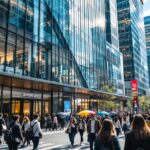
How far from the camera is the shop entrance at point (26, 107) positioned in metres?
27.2

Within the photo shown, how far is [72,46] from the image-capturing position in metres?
37.0

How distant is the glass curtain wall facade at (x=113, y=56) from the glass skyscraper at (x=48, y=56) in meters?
9.25

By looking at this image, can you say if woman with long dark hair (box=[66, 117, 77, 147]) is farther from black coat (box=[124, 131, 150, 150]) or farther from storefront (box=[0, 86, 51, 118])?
storefront (box=[0, 86, 51, 118])

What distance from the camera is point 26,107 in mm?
29188

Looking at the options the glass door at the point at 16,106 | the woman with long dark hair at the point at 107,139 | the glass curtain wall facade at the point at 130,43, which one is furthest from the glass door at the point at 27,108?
the glass curtain wall facade at the point at 130,43

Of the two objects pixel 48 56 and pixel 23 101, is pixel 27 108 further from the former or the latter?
pixel 48 56

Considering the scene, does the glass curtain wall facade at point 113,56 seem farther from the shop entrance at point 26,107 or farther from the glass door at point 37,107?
the shop entrance at point 26,107

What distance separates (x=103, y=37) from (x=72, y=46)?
58.6 feet

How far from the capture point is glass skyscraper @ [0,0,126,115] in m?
24.6

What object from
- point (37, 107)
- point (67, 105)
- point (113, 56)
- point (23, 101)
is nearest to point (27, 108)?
point (23, 101)

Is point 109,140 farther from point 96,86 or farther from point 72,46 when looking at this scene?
point 96,86

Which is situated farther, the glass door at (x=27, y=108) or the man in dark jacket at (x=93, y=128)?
the glass door at (x=27, y=108)

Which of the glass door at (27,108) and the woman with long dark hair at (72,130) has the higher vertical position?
the glass door at (27,108)

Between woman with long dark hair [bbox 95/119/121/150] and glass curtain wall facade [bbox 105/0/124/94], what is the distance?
159 feet
